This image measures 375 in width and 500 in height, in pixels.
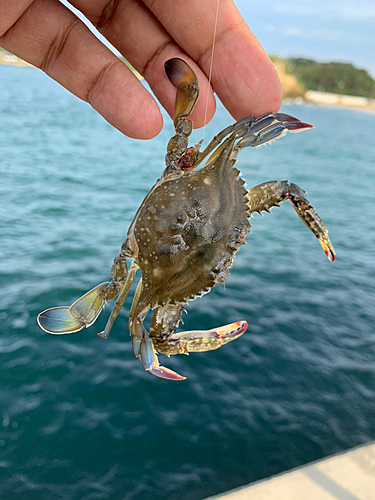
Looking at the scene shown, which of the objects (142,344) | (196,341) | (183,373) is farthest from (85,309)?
(183,373)

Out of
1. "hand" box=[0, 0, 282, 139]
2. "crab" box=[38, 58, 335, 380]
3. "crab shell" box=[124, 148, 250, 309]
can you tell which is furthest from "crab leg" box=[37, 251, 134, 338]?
"hand" box=[0, 0, 282, 139]

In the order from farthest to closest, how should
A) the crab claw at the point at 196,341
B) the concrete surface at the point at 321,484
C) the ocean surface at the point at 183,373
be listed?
the ocean surface at the point at 183,373
the concrete surface at the point at 321,484
the crab claw at the point at 196,341

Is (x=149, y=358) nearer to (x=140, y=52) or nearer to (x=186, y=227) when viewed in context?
(x=186, y=227)

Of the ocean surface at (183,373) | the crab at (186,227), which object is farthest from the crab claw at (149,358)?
the ocean surface at (183,373)

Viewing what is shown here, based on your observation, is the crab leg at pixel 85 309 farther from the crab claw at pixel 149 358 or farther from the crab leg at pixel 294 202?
the crab leg at pixel 294 202

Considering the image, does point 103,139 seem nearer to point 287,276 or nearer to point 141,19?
point 287,276

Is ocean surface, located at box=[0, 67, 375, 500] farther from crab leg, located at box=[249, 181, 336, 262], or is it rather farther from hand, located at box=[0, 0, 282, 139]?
hand, located at box=[0, 0, 282, 139]

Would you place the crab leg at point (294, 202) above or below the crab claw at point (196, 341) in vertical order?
above
